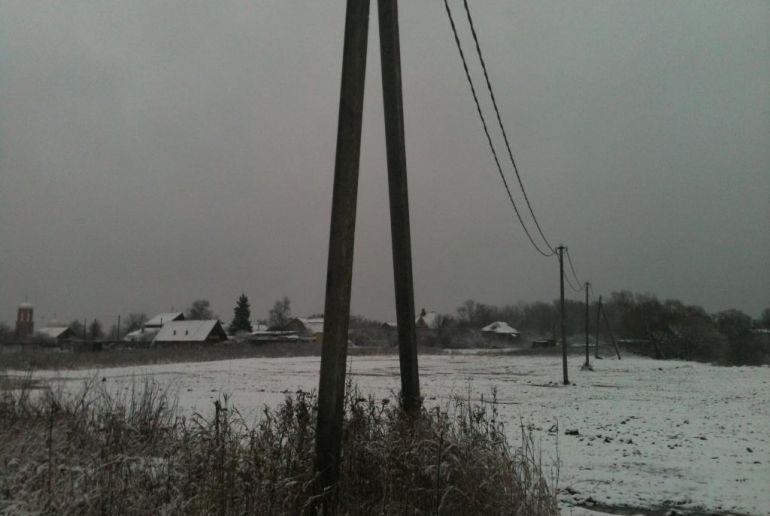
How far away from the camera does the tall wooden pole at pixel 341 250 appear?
442 centimetres

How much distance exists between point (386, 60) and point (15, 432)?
20.2 feet

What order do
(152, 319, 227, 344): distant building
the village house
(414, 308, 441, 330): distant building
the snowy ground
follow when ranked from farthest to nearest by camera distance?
(414, 308, 441, 330): distant building → the village house → (152, 319, 227, 344): distant building → the snowy ground

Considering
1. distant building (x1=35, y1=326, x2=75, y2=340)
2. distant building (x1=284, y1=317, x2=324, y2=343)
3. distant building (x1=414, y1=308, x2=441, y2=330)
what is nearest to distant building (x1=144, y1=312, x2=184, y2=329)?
distant building (x1=35, y1=326, x2=75, y2=340)

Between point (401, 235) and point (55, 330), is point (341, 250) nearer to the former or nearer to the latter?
point (401, 235)

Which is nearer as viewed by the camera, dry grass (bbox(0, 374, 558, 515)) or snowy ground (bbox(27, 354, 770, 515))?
dry grass (bbox(0, 374, 558, 515))

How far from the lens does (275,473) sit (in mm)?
4367

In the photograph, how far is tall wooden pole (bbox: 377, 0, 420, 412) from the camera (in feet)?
20.2

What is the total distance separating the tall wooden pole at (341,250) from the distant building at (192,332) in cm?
7818

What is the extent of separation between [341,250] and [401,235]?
1763mm

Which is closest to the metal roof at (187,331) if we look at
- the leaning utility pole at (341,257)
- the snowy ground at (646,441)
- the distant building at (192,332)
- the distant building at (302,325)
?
the distant building at (192,332)

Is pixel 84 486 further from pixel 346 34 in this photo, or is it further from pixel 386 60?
pixel 386 60

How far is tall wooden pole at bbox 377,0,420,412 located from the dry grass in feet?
1.72

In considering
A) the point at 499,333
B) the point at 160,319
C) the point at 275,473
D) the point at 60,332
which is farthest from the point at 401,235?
the point at 60,332

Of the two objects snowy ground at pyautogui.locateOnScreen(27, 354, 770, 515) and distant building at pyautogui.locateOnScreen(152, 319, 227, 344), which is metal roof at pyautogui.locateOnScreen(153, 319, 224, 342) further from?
snowy ground at pyautogui.locateOnScreen(27, 354, 770, 515)
